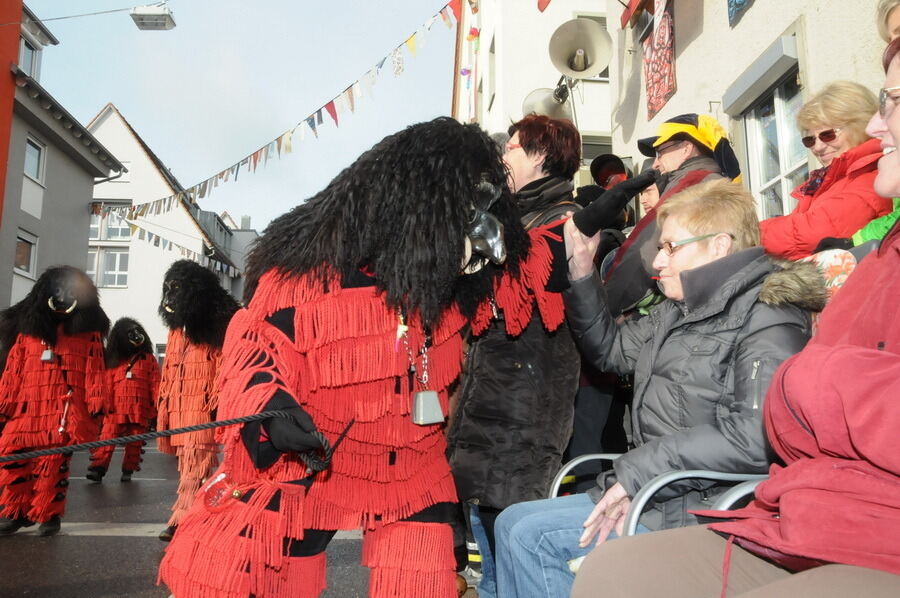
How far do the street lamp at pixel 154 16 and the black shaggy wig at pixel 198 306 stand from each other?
18.9 ft


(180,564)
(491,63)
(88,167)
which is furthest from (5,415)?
(88,167)

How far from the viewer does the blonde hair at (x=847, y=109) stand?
282 cm

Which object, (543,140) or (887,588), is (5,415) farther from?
(887,588)

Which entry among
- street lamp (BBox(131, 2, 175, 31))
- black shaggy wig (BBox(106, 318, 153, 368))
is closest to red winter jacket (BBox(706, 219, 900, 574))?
black shaggy wig (BBox(106, 318, 153, 368))

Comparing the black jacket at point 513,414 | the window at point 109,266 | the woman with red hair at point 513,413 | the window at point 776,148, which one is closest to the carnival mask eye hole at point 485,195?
the woman with red hair at point 513,413

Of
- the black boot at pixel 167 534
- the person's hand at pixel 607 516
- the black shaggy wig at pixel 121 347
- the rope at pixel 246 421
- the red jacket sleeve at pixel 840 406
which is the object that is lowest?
the black boot at pixel 167 534

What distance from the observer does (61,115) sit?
63.3 ft

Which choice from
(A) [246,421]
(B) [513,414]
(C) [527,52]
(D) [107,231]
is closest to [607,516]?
(B) [513,414]

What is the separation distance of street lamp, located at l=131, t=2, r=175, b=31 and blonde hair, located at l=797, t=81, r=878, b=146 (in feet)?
31.5

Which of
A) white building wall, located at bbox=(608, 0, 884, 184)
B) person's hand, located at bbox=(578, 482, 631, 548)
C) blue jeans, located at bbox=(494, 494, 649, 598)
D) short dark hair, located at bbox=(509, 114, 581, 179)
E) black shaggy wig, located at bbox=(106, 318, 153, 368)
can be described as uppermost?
white building wall, located at bbox=(608, 0, 884, 184)

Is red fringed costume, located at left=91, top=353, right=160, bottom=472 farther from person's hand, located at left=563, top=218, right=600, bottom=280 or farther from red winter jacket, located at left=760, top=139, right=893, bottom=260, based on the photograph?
red winter jacket, located at left=760, top=139, right=893, bottom=260

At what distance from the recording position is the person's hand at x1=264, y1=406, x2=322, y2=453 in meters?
1.95

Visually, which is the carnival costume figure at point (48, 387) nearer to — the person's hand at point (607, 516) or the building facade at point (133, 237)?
the person's hand at point (607, 516)

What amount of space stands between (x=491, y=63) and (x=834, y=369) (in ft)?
54.5
